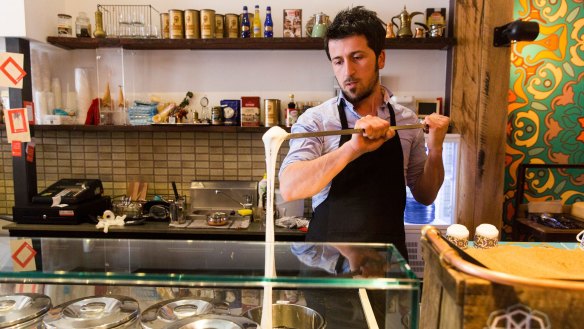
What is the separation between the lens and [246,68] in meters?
3.85

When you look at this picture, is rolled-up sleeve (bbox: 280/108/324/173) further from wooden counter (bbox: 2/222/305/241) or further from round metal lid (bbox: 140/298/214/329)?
wooden counter (bbox: 2/222/305/241)

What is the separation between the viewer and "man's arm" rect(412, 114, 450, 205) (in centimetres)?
181

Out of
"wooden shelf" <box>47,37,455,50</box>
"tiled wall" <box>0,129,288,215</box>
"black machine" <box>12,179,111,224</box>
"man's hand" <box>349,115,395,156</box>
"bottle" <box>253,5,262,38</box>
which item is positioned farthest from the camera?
"tiled wall" <box>0,129,288,215</box>

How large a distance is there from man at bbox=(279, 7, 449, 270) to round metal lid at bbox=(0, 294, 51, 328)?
92 centimetres

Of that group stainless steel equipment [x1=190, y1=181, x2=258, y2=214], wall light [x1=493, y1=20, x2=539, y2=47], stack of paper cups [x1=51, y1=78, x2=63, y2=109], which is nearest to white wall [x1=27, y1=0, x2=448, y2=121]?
stack of paper cups [x1=51, y1=78, x2=63, y2=109]

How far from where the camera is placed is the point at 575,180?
391 cm

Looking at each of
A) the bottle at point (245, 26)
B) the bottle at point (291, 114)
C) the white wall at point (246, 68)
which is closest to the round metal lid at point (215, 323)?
the bottle at point (291, 114)

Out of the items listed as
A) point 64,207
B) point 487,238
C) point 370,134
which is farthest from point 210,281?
point 64,207

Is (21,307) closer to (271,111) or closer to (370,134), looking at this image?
(370,134)

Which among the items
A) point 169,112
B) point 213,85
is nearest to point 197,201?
point 169,112

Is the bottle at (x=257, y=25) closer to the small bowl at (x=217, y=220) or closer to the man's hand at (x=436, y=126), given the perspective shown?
the small bowl at (x=217, y=220)

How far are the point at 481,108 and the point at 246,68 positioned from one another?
2.00 meters

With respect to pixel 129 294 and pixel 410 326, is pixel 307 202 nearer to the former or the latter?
pixel 129 294

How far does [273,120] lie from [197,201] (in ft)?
3.25
